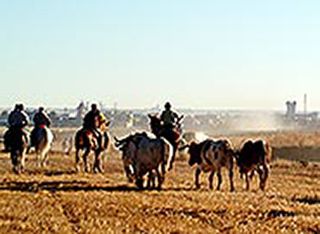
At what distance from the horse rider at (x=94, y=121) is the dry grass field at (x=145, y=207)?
2.61 metres

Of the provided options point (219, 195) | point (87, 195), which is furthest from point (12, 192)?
point (219, 195)

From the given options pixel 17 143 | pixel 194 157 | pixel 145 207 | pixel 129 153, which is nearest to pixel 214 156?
pixel 194 157

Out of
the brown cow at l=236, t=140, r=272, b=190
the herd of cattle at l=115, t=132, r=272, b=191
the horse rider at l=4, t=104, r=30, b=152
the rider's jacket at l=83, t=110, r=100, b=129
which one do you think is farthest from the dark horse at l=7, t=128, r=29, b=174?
the brown cow at l=236, t=140, r=272, b=190

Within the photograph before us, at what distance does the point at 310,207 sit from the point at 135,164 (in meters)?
6.96

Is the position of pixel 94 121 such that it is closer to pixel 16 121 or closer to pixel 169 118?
pixel 16 121

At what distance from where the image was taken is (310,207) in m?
25.2

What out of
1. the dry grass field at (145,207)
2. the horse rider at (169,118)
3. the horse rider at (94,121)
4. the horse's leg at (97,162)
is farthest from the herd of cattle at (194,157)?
the horse's leg at (97,162)

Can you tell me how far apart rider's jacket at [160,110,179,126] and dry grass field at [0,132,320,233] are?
220 cm

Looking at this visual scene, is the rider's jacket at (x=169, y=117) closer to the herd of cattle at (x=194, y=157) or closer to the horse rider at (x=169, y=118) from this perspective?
the horse rider at (x=169, y=118)

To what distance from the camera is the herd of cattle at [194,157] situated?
95.5ft

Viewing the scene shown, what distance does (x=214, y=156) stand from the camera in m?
30.4

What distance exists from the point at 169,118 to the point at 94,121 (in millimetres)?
6153

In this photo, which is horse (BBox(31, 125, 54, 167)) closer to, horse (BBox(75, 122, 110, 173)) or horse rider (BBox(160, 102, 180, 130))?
horse (BBox(75, 122, 110, 173))

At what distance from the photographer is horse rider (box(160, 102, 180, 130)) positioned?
107 ft
